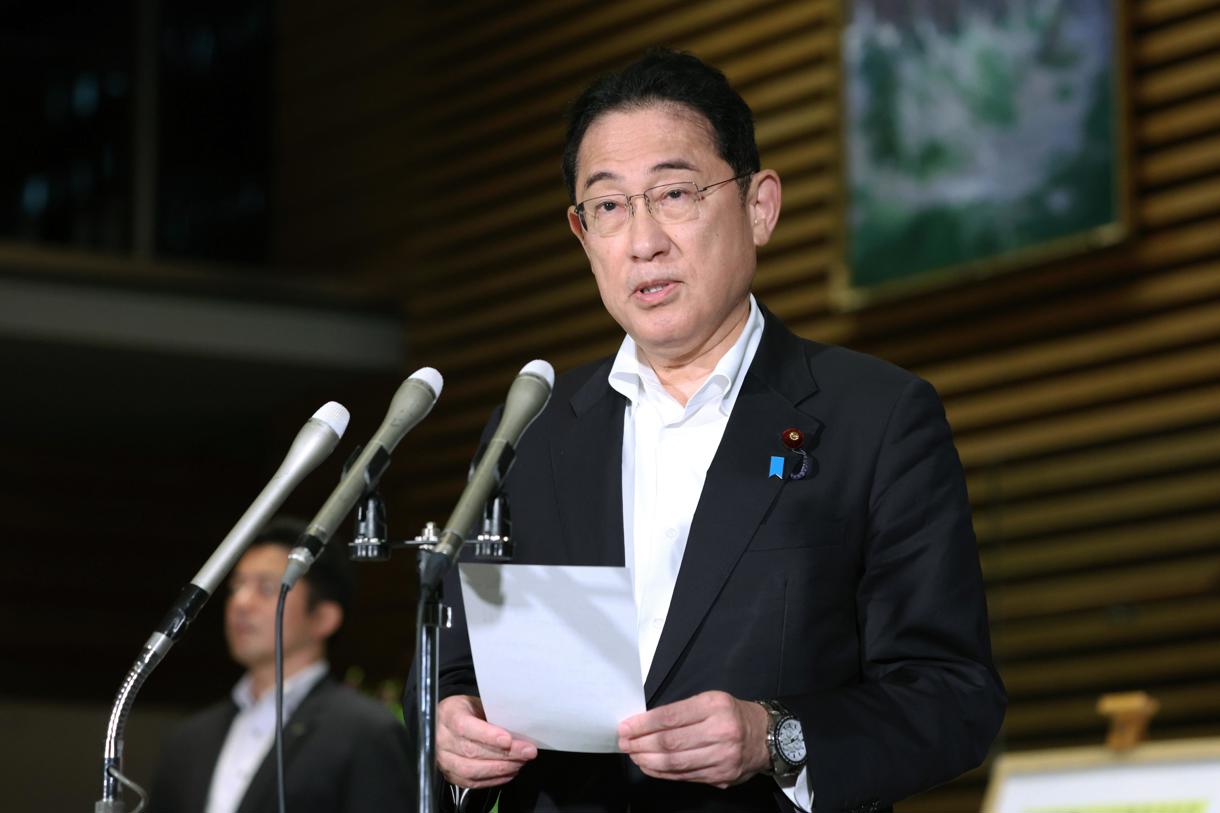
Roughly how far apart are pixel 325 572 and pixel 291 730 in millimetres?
511

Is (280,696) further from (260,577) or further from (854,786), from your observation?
(260,577)

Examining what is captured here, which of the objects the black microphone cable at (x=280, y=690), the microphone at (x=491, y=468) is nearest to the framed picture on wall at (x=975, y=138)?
the microphone at (x=491, y=468)

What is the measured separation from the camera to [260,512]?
1.90 m

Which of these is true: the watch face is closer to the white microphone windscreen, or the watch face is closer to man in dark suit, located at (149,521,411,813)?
the white microphone windscreen

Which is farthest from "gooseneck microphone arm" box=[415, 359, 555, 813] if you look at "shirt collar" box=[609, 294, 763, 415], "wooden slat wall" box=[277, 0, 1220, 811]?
"wooden slat wall" box=[277, 0, 1220, 811]

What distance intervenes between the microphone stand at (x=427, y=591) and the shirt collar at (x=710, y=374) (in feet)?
1.46

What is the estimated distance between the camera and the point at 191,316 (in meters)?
8.94

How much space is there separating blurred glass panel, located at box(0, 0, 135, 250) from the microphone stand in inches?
320

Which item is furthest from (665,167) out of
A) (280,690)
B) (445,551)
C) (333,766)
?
(333,766)

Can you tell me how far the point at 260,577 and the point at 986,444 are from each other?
2.48 metres

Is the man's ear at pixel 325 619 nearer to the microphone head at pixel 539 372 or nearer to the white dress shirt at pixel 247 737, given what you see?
the white dress shirt at pixel 247 737

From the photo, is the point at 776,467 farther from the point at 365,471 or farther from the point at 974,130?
the point at 974,130

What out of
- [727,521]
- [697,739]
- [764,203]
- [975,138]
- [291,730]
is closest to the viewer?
[697,739]

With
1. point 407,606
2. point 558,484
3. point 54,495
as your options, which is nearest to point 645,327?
point 558,484
